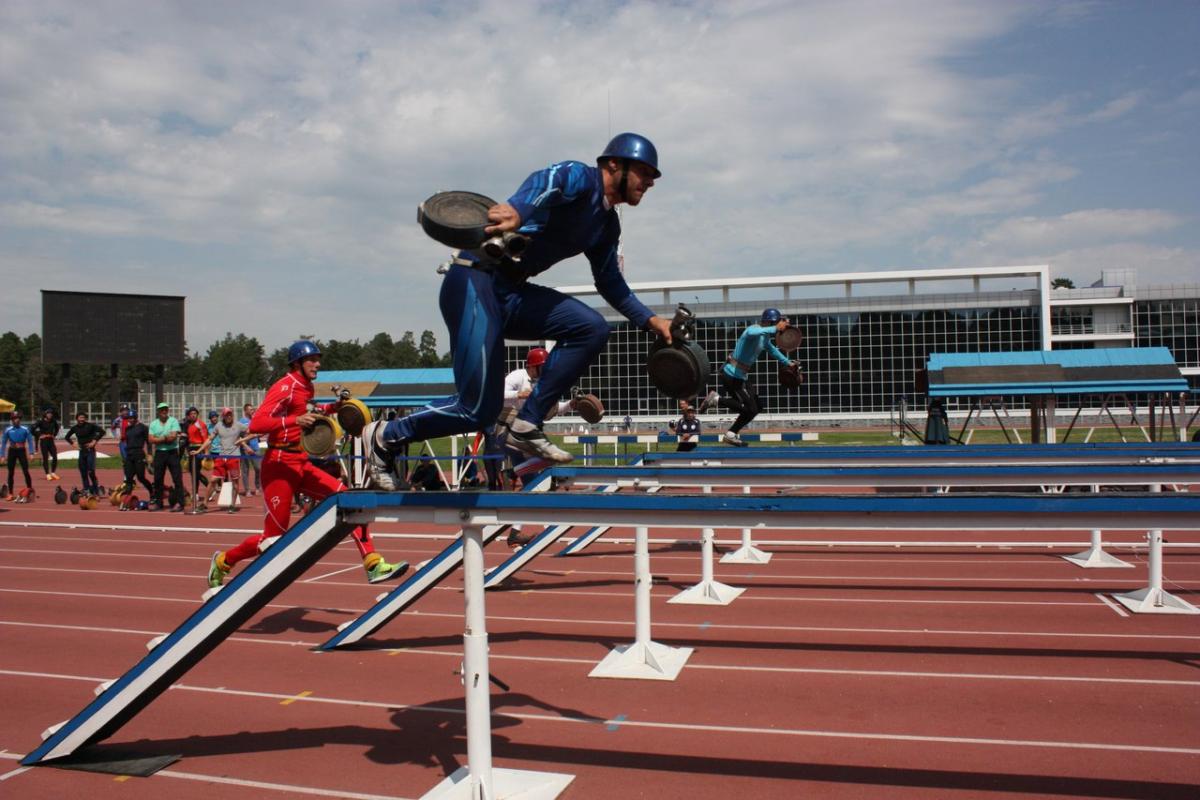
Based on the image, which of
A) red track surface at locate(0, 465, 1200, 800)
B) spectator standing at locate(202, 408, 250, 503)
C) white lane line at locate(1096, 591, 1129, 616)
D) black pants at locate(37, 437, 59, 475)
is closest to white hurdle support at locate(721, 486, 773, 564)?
red track surface at locate(0, 465, 1200, 800)

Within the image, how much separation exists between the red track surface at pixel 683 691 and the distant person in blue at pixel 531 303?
1614 mm

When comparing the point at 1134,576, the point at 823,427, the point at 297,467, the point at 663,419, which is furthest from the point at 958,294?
the point at 297,467

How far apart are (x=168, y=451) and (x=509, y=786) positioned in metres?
16.4

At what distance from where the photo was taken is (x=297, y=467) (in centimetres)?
805

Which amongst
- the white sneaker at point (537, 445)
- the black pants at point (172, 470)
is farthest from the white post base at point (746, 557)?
the black pants at point (172, 470)

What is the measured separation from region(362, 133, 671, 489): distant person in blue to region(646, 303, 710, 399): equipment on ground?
16.1 inches

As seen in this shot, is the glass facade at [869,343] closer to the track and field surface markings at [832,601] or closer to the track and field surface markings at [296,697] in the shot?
the track and field surface markings at [832,601]

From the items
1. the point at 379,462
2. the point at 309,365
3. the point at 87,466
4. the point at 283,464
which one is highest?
the point at 309,365

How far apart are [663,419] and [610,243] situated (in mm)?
52458

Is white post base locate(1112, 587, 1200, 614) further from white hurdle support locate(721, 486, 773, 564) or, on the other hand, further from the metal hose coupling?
the metal hose coupling

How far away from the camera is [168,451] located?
18.5 m

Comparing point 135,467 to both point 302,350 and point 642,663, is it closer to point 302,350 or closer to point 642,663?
point 302,350

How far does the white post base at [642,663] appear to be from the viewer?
Result: 6.25 m

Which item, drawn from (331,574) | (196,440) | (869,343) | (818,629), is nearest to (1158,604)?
(818,629)
